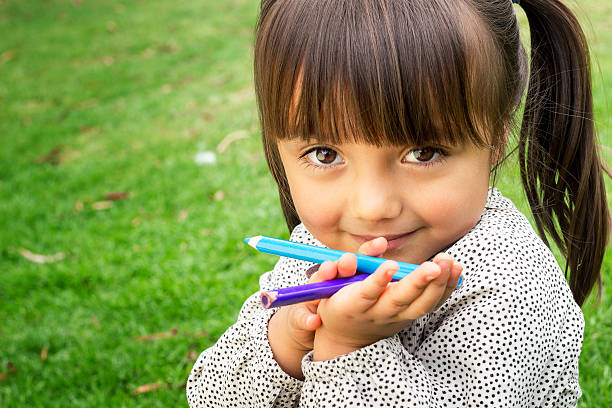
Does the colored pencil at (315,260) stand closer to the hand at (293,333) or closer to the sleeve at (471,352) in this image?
the hand at (293,333)

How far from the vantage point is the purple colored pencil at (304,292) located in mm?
1053

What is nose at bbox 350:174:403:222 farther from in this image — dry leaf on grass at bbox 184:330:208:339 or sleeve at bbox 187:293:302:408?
dry leaf on grass at bbox 184:330:208:339

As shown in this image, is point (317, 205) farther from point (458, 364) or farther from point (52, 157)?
point (52, 157)

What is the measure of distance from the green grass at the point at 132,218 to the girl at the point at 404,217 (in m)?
0.35

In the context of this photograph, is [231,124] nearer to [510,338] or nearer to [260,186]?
[260,186]

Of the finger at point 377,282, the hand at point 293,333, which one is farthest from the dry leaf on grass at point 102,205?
the finger at point 377,282

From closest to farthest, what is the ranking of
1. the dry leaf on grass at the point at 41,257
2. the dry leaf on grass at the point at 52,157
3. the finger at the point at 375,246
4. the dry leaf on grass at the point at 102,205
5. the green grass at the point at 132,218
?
the finger at the point at 375,246 → the green grass at the point at 132,218 → the dry leaf on grass at the point at 41,257 → the dry leaf on grass at the point at 102,205 → the dry leaf on grass at the point at 52,157

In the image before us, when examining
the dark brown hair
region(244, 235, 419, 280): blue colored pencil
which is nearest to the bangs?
the dark brown hair

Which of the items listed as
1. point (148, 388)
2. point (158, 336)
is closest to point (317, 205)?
point (148, 388)

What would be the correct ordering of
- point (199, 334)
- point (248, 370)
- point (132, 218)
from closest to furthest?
point (248, 370) → point (199, 334) → point (132, 218)

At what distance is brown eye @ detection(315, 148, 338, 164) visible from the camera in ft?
4.41

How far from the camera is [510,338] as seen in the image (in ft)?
4.36

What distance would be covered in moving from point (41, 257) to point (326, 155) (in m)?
2.98

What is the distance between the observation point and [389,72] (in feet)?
4.04
